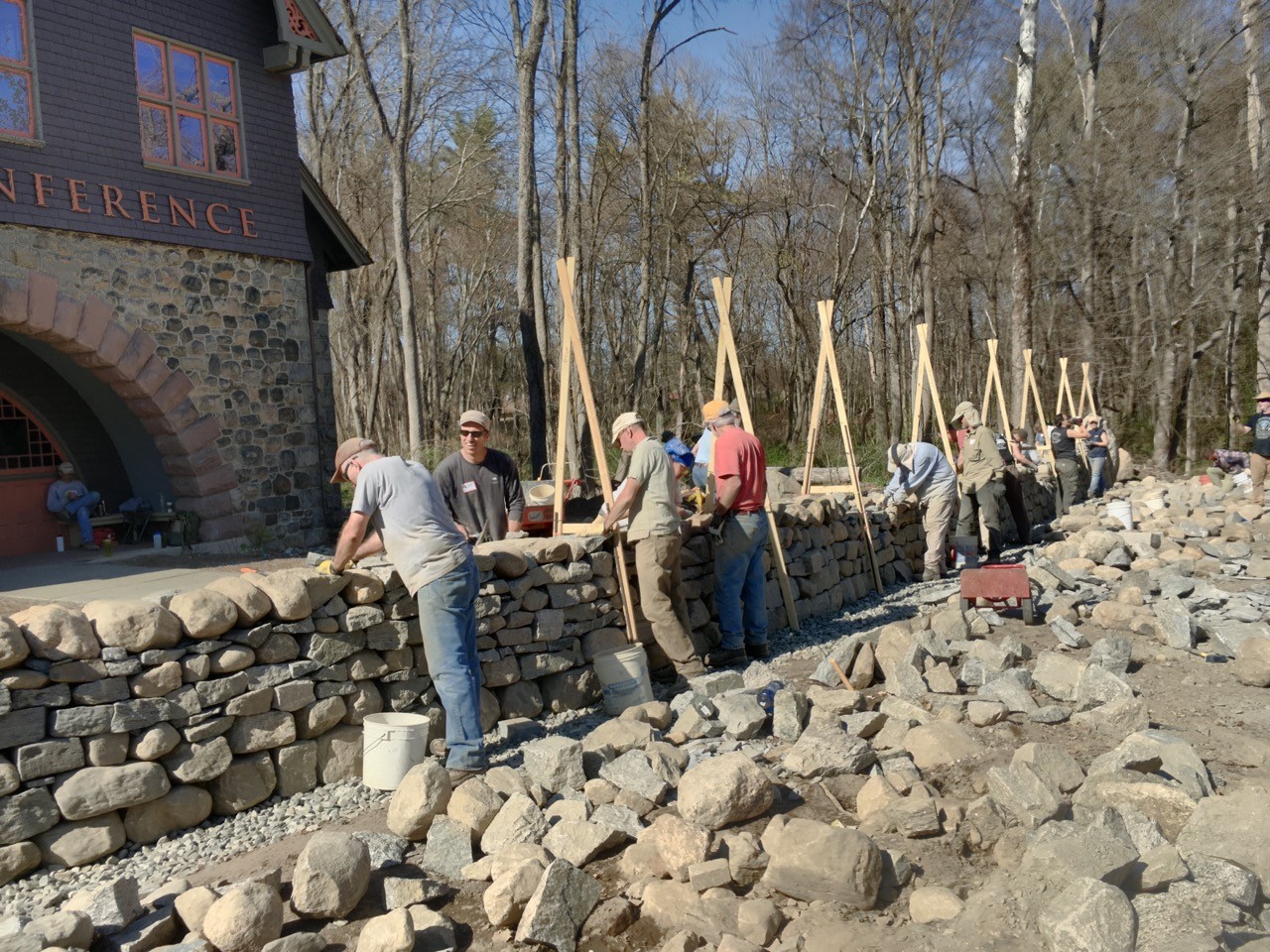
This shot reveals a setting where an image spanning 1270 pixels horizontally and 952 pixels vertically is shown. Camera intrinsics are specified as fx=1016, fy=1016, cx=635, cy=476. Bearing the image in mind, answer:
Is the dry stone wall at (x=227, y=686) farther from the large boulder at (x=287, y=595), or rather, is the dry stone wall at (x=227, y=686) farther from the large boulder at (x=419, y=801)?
the large boulder at (x=419, y=801)

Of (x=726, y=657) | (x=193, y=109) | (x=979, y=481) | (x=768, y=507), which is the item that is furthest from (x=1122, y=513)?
(x=193, y=109)

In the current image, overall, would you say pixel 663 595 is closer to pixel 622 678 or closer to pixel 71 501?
pixel 622 678

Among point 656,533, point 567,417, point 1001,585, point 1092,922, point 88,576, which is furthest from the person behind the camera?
point 88,576

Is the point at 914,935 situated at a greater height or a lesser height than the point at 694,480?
lesser

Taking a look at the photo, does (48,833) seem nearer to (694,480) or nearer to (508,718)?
(508,718)

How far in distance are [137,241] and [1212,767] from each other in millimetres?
11976

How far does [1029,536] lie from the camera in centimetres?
1268

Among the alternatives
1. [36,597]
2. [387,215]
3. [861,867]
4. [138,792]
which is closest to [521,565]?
[138,792]

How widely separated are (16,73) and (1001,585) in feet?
37.4

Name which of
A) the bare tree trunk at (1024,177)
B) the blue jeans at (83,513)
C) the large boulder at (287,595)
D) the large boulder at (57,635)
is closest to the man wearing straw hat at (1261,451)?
the bare tree trunk at (1024,177)

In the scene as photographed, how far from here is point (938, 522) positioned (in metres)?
10.6

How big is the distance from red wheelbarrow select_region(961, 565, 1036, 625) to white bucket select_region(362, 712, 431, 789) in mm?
4453

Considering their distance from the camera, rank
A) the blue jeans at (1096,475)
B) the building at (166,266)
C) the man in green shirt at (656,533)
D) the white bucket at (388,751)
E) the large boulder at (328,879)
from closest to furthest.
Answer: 1. the large boulder at (328,879)
2. the white bucket at (388,751)
3. the man in green shirt at (656,533)
4. the building at (166,266)
5. the blue jeans at (1096,475)

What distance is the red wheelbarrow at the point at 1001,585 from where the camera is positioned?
7.76m
